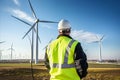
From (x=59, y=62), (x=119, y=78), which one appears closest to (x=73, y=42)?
(x=59, y=62)

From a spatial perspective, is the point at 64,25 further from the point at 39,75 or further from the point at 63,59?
the point at 39,75

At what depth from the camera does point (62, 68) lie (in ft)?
13.8

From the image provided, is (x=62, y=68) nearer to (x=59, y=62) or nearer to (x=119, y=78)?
(x=59, y=62)

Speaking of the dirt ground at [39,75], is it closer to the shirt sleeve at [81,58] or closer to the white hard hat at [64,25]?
the white hard hat at [64,25]

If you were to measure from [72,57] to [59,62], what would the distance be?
0.77ft

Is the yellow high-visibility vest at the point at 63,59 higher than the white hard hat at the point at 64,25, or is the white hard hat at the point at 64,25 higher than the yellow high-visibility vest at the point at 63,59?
the white hard hat at the point at 64,25

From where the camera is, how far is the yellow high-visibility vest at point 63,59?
163 inches

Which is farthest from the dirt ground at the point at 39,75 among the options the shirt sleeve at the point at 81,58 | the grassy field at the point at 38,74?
the shirt sleeve at the point at 81,58

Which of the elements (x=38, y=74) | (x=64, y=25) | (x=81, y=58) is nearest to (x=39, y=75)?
(x=38, y=74)

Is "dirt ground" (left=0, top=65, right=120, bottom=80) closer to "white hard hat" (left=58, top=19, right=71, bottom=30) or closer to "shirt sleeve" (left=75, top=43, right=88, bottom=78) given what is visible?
"white hard hat" (left=58, top=19, right=71, bottom=30)

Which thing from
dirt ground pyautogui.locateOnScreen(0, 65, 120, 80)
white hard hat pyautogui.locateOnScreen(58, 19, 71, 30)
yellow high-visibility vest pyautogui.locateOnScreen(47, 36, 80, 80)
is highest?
white hard hat pyautogui.locateOnScreen(58, 19, 71, 30)

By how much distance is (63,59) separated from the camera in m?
4.23

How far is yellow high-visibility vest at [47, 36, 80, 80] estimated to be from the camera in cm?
414

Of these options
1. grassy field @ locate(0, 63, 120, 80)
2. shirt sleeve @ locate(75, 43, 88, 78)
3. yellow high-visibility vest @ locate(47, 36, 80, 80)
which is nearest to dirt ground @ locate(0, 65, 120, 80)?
grassy field @ locate(0, 63, 120, 80)
